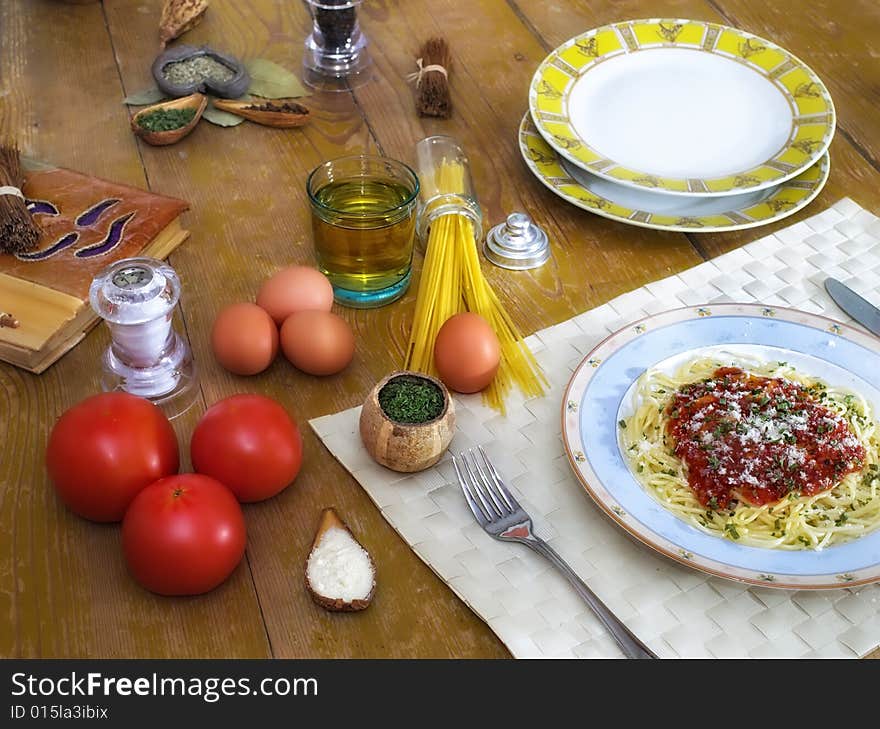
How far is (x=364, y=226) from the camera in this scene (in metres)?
1.43

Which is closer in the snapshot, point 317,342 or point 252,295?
point 317,342

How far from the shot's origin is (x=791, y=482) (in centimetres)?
119

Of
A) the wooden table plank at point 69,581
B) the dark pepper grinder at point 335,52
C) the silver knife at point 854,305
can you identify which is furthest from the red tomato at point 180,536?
the dark pepper grinder at point 335,52

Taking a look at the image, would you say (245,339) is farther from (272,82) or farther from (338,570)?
(272,82)

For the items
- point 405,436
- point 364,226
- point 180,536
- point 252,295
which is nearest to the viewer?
point 180,536

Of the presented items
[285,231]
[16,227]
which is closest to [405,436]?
[285,231]

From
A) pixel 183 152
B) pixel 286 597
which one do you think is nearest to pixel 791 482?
pixel 286 597

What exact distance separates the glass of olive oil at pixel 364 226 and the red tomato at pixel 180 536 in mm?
466

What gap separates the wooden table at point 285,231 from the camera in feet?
3.69

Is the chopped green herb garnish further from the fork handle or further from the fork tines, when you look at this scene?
the fork handle

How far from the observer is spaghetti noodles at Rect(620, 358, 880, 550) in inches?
46.3

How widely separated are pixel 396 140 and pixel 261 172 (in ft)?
0.83

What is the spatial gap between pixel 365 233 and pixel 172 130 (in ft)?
1.83

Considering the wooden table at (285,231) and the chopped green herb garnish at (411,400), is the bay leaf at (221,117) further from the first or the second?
the chopped green herb garnish at (411,400)
